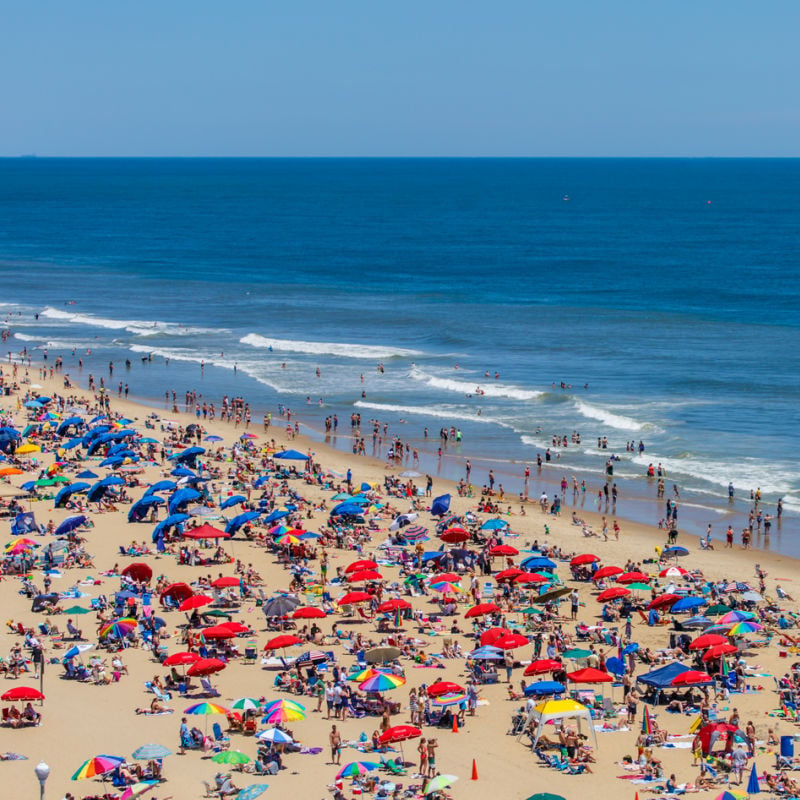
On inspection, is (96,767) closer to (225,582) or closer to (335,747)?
(335,747)

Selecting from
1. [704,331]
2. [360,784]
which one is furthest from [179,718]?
[704,331]

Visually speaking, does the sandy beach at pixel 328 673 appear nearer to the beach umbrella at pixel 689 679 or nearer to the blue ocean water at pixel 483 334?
the beach umbrella at pixel 689 679

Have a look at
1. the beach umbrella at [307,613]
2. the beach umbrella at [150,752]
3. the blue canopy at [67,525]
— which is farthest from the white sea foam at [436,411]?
the beach umbrella at [150,752]

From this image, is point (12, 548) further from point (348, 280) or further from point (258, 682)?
point (348, 280)

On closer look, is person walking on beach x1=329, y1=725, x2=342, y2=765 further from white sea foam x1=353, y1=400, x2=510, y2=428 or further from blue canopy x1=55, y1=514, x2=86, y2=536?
white sea foam x1=353, y1=400, x2=510, y2=428

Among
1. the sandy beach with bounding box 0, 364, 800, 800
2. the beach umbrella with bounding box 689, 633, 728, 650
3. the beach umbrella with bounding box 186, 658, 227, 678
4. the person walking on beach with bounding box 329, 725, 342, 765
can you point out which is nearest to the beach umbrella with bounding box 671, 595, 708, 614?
the sandy beach with bounding box 0, 364, 800, 800

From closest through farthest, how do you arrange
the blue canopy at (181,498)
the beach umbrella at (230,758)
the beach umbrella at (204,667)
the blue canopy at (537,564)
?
the beach umbrella at (230,758)
the beach umbrella at (204,667)
the blue canopy at (537,564)
the blue canopy at (181,498)

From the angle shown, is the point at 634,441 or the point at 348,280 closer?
the point at 634,441
